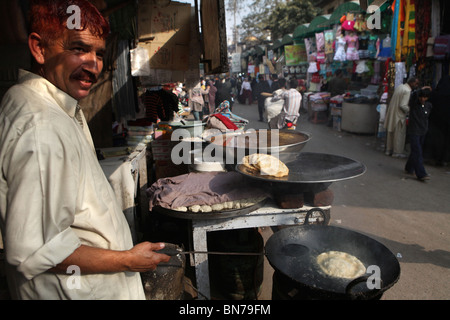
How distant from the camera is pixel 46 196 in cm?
97

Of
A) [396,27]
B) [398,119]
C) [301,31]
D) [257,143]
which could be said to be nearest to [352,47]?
[396,27]

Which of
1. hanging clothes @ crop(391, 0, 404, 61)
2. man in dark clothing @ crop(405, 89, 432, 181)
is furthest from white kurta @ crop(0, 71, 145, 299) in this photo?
hanging clothes @ crop(391, 0, 404, 61)

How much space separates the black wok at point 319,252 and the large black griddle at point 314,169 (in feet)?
1.41

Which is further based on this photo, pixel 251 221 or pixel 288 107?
pixel 288 107

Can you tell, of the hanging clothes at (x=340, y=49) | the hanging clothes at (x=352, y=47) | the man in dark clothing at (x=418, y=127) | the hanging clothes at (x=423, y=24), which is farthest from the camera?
the hanging clothes at (x=340, y=49)

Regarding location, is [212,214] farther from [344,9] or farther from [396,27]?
[344,9]

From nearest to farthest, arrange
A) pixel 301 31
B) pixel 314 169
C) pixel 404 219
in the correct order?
pixel 314 169
pixel 404 219
pixel 301 31

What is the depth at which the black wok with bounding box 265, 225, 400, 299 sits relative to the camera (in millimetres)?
2021

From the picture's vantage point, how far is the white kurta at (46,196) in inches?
37.1

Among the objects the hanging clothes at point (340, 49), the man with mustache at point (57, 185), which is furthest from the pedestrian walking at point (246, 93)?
the man with mustache at point (57, 185)

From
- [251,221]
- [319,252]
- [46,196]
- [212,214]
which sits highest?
[46,196]

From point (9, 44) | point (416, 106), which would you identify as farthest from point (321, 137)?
point (9, 44)

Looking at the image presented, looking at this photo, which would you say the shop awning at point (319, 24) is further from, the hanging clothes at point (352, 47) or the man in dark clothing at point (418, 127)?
the man in dark clothing at point (418, 127)

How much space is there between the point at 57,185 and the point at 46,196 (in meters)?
0.05
